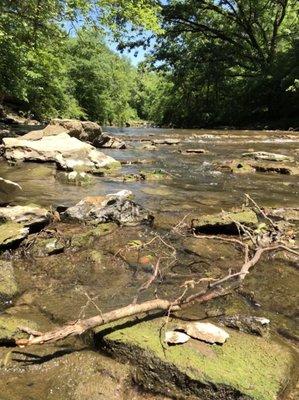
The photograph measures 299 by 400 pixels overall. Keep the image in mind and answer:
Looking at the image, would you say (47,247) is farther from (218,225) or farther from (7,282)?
(218,225)

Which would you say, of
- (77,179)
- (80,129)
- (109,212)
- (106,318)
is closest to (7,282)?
(106,318)

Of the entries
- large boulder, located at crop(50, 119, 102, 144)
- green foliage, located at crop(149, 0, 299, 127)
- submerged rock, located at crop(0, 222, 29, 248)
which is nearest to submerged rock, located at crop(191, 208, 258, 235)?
submerged rock, located at crop(0, 222, 29, 248)

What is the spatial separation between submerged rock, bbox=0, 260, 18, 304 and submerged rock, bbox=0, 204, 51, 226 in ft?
4.01

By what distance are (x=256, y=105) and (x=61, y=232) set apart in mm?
31768

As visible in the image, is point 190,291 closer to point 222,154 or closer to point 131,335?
point 131,335

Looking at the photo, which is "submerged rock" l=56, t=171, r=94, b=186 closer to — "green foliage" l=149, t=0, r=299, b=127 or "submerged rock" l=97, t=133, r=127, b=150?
"submerged rock" l=97, t=133, r=127, b=150

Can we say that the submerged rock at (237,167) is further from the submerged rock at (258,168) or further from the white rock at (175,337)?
the white rock at (175,337)

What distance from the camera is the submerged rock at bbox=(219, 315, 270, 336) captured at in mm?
3240

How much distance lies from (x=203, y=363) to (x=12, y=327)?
136 cm

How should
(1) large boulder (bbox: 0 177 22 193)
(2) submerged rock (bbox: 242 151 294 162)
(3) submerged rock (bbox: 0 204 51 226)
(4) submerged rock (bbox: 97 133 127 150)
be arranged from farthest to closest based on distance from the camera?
(4) submerged rock (bbox: 97 133 127 150)
(2) submerged rock (bbox: 242 151 294 162)
(1) large boulder (bbox: 0 177 22 193)
(3) submerged rock (bbox: 0 204 51 226)

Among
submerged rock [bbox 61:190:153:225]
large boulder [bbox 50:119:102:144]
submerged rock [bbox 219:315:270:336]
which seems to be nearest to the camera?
submerged rock [bbox 219:315:270:336]

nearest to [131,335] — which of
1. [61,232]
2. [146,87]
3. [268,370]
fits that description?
[268,370]

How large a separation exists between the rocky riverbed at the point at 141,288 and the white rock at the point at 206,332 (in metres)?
0.04

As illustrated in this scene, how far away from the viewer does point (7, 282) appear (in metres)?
3.86
